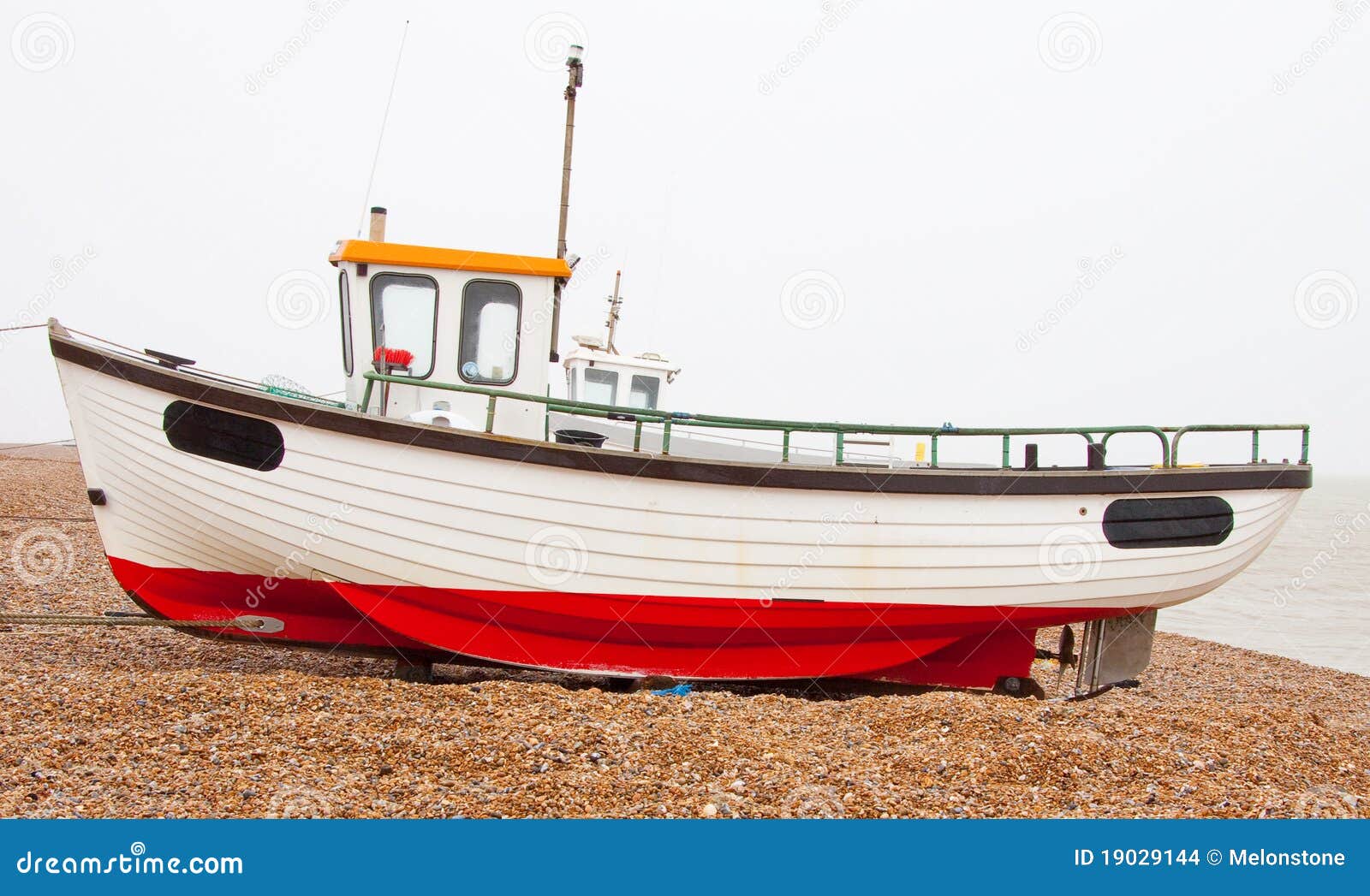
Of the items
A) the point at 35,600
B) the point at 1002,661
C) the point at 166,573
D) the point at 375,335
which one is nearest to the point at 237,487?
the point at 166,573

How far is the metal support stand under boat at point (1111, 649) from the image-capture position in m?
7.36

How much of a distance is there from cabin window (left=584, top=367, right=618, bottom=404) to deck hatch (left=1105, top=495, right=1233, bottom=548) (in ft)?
21.5

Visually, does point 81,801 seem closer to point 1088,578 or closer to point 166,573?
point 166,573

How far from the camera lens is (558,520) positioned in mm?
6160

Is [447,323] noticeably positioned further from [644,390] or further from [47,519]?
[47,519]

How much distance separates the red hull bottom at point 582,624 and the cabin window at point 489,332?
1.73 m

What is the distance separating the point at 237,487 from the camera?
6051 mm

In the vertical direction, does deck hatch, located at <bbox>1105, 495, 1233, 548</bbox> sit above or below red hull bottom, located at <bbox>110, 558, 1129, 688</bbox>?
above

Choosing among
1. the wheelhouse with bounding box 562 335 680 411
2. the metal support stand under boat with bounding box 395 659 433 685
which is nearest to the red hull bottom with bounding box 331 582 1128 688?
the metal support stand under boat with bounding box 395 659 433 685

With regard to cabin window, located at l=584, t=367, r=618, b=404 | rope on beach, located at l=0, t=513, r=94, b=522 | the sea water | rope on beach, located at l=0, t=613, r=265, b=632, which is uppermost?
cabin window, located at l=584, t=367, r=618, b=404

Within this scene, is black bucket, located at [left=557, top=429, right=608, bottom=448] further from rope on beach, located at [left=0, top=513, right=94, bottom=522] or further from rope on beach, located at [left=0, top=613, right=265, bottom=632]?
rope on beach, located at [left=0, top=513, right=94, bottom=522]

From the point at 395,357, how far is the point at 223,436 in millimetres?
1368

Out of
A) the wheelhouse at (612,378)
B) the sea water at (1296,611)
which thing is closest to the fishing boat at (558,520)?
the wheelhouse at (612,378)

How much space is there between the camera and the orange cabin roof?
698 cm
